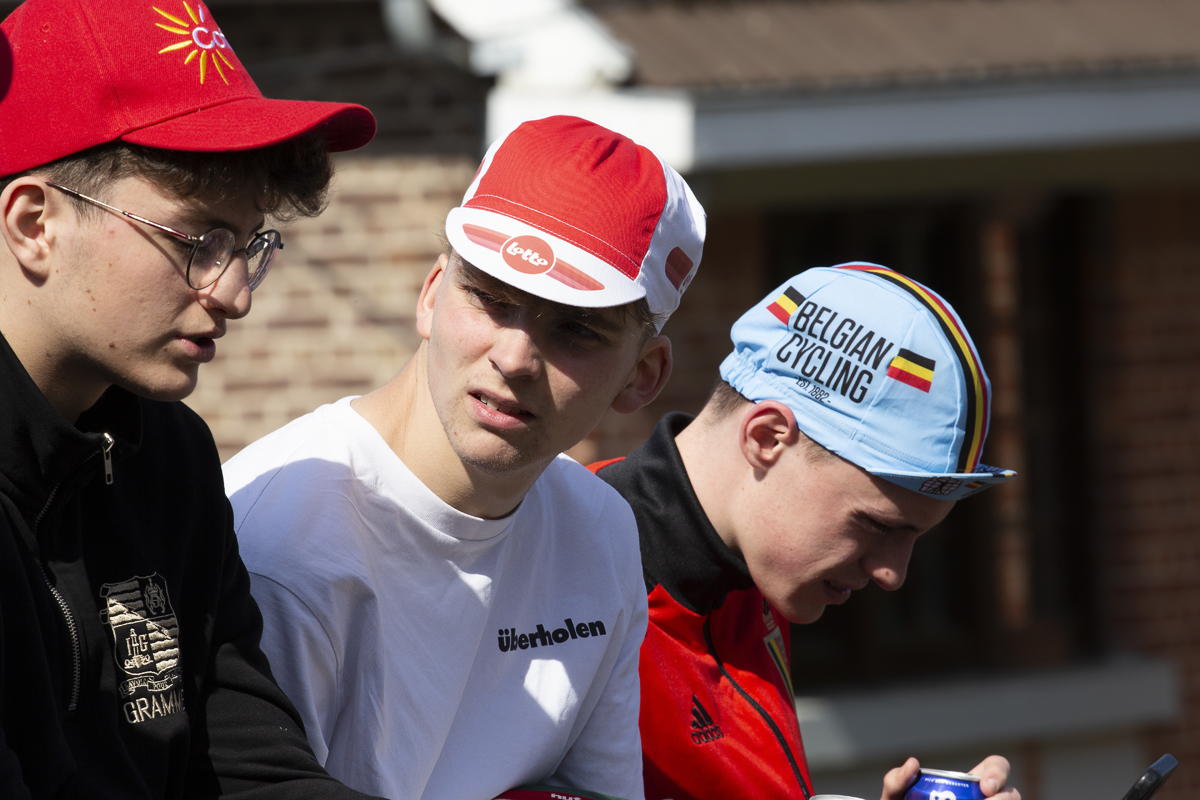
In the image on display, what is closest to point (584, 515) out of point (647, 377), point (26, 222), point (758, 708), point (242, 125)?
point (647, 377)

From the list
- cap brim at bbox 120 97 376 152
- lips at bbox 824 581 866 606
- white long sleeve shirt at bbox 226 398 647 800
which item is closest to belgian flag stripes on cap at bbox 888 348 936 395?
lips at bbox 824 581 866 606

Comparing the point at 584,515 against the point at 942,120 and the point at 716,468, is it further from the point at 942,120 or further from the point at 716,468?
the point at 942,120

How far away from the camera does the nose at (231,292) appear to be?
59.9 inches

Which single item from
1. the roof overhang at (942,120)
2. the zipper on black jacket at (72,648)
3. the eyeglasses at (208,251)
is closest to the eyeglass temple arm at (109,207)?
the eyeglasses at (208,251)

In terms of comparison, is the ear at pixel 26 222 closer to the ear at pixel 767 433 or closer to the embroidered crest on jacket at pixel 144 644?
the embroidered crest on jacket at pixel 144 644

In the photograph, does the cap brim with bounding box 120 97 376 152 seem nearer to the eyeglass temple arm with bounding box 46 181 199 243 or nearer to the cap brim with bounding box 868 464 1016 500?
the eyeglass temple arm with bounding box 46 181 199 243

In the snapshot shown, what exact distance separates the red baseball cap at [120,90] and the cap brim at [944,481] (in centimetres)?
126

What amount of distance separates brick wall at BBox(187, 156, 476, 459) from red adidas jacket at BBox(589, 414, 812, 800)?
2.34 metres

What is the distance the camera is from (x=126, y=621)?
154cm

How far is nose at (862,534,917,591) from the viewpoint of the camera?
8.00ft

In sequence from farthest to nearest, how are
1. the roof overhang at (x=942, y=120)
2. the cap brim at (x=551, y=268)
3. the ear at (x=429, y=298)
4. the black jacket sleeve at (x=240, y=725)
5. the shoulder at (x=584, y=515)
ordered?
the roof overhang at (x=942, y=120) → the shoulder at (x=584, y=515) → the ear at (x=429, y=298) → the cap brim at (x=551, y=268) → the black jacket sleeve at (x=240, y=725)

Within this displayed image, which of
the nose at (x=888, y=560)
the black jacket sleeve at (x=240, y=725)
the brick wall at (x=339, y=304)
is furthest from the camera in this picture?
the brick wall at (x=339, y=304)

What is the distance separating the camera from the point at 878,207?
563cm

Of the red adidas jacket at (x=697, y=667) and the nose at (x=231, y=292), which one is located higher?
the nose at (x=231, y=292)
